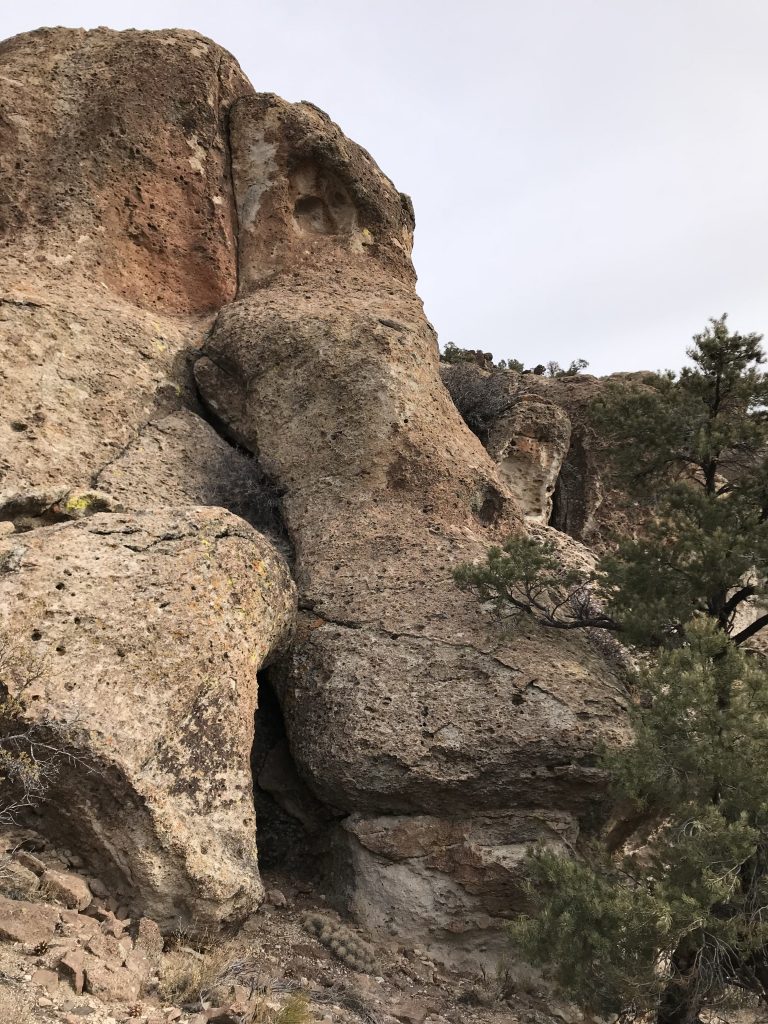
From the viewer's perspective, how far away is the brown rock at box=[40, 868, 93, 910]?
4641mm

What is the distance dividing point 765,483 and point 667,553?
1024 mm

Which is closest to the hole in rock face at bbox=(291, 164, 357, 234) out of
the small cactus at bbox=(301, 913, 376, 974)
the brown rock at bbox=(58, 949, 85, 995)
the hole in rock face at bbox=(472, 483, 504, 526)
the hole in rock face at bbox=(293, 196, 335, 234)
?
the hole in rock face at bbox=(293, 196, 335, 234)

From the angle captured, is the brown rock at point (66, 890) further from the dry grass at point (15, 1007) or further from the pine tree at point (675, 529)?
the pine tree at point (675, 529)

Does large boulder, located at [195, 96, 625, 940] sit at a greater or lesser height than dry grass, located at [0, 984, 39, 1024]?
greater

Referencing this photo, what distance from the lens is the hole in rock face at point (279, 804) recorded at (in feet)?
22.4

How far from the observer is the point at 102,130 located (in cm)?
1027

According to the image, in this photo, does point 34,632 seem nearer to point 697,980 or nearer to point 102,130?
point 697,980

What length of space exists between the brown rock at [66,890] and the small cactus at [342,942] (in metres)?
1.72

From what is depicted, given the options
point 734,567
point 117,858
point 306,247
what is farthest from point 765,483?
point 306,247

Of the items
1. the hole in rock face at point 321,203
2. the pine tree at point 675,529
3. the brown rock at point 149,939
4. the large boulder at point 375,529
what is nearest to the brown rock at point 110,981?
the brown rock at point 149,939

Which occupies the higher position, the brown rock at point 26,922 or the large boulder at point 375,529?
the large boulder at point 375,529

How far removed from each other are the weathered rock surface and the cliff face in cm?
2

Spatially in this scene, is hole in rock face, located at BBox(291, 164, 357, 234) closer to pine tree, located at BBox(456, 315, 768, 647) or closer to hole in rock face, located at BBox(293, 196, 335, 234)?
hole in rock face, located at BBox(293, 196, 335, 234)

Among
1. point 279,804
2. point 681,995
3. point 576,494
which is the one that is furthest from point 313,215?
point 681,995
